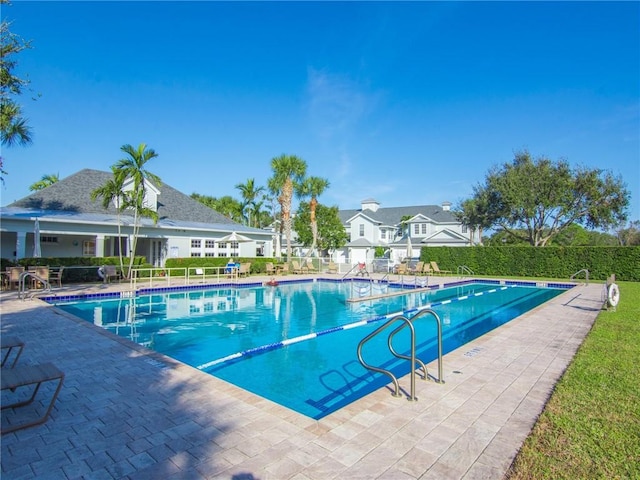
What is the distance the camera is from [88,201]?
76.5 ft

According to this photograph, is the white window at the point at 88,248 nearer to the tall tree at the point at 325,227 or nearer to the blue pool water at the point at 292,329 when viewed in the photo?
the blue pool water at the point at 292,329

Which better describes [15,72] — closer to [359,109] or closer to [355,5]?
[355,5]

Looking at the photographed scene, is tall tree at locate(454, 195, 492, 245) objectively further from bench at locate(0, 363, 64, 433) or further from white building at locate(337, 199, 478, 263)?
bench at locate(0, 363, 64, 433)

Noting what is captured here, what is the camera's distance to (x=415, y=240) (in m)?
39.6

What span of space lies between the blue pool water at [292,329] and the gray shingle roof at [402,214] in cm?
2357

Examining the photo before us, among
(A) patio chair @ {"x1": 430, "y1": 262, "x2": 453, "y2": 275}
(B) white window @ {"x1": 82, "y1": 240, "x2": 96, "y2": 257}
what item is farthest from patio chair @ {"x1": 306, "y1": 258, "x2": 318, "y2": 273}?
(B) white window @ {"x1": 82, "y1": 240, "x2": 96, "y2": 257}

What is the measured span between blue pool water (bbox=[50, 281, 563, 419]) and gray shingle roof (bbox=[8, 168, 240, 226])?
449 inches

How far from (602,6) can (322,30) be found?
1158cm

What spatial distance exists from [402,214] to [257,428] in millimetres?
43702

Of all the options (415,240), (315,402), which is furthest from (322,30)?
(415,240)

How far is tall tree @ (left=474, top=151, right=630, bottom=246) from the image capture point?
2564cm

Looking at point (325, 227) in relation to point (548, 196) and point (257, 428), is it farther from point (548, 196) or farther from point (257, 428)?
point (257, 428)

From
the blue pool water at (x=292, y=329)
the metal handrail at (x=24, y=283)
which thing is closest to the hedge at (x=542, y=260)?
the blue pool water at (x=292, y=329)

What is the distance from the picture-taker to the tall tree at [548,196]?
25.6 m
